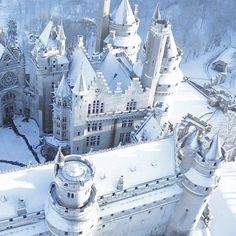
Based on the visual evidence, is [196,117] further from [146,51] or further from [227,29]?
[227,29]

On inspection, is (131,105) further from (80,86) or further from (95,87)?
(80,86)

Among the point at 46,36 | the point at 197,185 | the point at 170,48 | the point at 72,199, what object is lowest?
the point at 197,185

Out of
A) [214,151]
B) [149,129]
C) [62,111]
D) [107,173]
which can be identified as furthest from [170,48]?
[107,173]

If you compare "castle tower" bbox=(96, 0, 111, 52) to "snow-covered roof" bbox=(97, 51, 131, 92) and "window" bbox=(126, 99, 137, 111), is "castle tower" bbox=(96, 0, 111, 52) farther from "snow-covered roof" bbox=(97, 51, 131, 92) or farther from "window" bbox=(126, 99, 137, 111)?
"window" bbox=(126, 99, 137, 111)

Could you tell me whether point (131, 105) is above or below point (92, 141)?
above

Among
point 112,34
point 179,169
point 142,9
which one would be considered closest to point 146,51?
point 112,34

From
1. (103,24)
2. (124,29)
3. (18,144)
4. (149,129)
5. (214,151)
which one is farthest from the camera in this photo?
(124,29)
